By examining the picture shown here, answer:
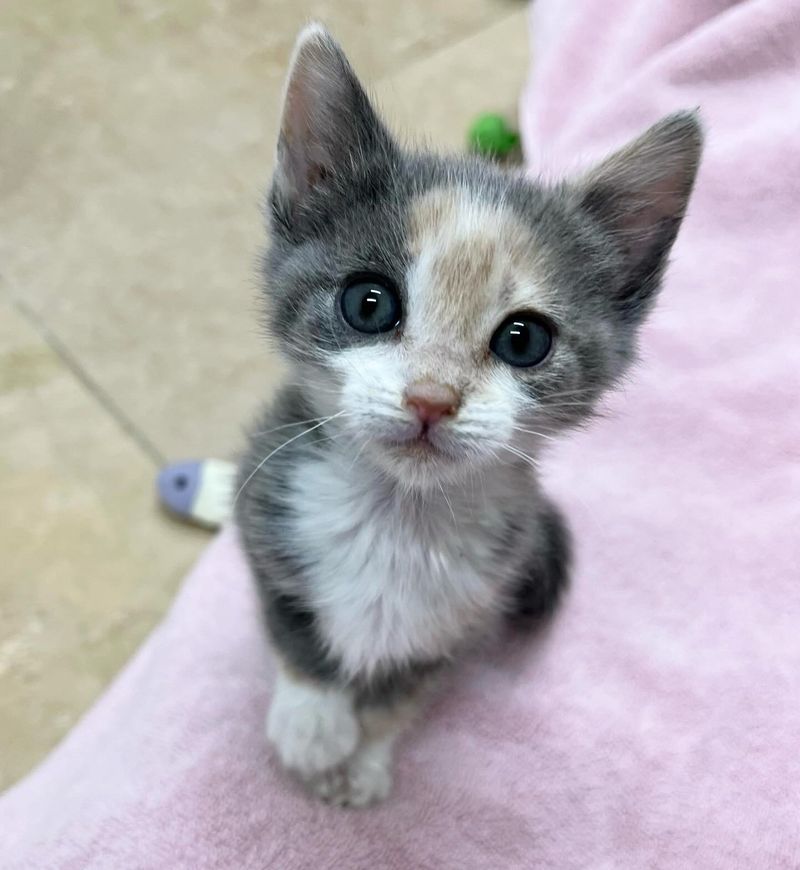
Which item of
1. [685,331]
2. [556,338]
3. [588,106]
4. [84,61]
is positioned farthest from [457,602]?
[84,61]

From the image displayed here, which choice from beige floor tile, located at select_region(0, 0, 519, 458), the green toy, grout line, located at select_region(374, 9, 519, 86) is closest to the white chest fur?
beige floor tile, located at select_region(0, 0, 519, 458)

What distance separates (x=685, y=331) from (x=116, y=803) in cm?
97

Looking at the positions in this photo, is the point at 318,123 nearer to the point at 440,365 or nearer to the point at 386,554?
the point at 440,365

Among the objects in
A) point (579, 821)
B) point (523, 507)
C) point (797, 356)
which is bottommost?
point (579, 821)

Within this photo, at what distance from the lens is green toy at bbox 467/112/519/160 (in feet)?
5.64

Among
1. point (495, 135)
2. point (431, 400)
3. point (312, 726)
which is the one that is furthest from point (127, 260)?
point (431, 400)

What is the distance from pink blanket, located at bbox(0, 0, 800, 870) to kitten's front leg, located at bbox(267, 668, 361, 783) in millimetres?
61

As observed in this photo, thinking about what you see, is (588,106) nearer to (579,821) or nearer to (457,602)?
(457,602)

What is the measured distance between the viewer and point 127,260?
171cm

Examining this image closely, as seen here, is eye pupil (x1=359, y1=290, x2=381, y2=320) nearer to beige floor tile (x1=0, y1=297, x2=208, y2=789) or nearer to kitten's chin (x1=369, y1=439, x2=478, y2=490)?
kitten's chin (x1=369, y1=439, x2=478, y2=490)

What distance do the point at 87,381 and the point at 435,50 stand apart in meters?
1.11

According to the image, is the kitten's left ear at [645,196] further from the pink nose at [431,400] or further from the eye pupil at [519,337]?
the pink nose at [431,400]

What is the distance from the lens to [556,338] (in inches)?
29.5

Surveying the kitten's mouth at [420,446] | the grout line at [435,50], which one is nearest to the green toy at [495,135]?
the grout line at [435,50]
